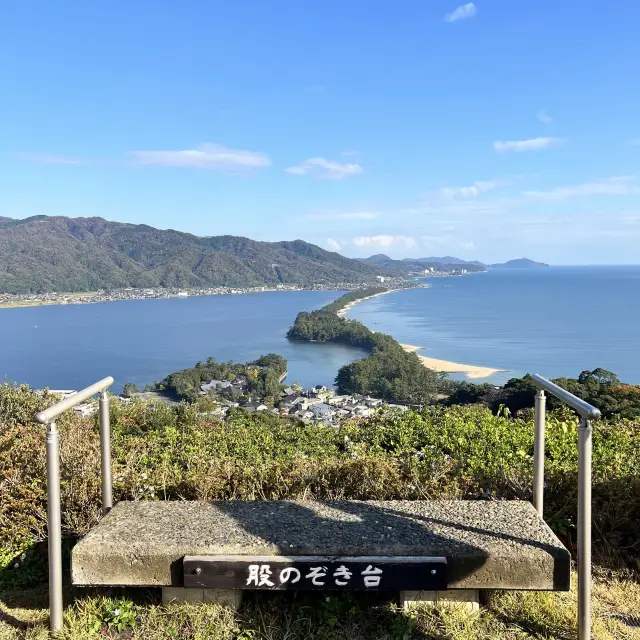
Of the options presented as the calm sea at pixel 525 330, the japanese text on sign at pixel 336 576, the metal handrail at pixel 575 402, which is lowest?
the calm sea at pixel 525 330

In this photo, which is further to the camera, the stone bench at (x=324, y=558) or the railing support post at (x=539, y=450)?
the railing support post at (x=539, y=450)

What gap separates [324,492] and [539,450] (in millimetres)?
1032

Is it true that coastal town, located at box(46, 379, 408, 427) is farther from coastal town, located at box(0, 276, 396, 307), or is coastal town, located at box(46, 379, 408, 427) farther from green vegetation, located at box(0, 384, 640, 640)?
coastal town, located at box(0, 276, 396, 307)

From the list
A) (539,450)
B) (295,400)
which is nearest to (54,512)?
(539,450)

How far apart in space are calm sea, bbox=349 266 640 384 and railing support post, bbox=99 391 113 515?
95.8ft

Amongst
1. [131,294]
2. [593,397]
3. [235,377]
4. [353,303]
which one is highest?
[131,294]

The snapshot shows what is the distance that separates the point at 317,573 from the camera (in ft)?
6.12

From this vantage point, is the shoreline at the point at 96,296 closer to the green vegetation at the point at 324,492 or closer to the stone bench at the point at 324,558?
the green vegetation at the point at 324,492

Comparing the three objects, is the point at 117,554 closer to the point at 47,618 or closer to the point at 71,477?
the point at 47,618

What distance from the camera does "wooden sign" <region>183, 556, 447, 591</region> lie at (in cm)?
186

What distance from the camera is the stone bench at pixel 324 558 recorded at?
6.12 ft

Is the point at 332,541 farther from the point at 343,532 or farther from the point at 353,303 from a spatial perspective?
the point at 353,303

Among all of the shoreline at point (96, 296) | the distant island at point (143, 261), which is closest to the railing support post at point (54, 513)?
the shoreline at point (96, 296)

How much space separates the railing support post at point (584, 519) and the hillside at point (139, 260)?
371 ft
